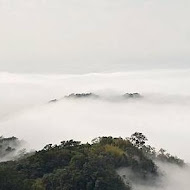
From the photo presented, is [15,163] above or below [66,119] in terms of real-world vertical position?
above

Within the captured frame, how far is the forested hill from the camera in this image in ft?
146

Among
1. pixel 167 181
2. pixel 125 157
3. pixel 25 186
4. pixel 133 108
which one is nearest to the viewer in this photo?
pixel 25 186

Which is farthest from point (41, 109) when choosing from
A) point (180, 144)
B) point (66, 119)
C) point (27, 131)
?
point (180, 144)

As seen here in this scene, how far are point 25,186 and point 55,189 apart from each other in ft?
30.1

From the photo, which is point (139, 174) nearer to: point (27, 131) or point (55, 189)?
point (55, 189)

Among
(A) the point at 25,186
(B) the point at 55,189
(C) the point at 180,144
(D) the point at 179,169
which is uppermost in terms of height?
(A) the point at 25,186

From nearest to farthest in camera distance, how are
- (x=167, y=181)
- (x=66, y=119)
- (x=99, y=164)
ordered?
1. (x=99, y=164)
2. (x=167, y=181)
3. (x=66, y=119)

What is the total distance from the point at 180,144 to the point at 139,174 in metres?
77.3

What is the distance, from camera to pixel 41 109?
19950 cm

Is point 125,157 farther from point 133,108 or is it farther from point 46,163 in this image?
point 133,108

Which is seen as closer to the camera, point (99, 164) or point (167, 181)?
point (99, 164)

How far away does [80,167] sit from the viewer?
160ft

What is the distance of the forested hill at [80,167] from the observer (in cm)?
4460

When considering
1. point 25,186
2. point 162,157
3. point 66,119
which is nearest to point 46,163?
point 25,186
